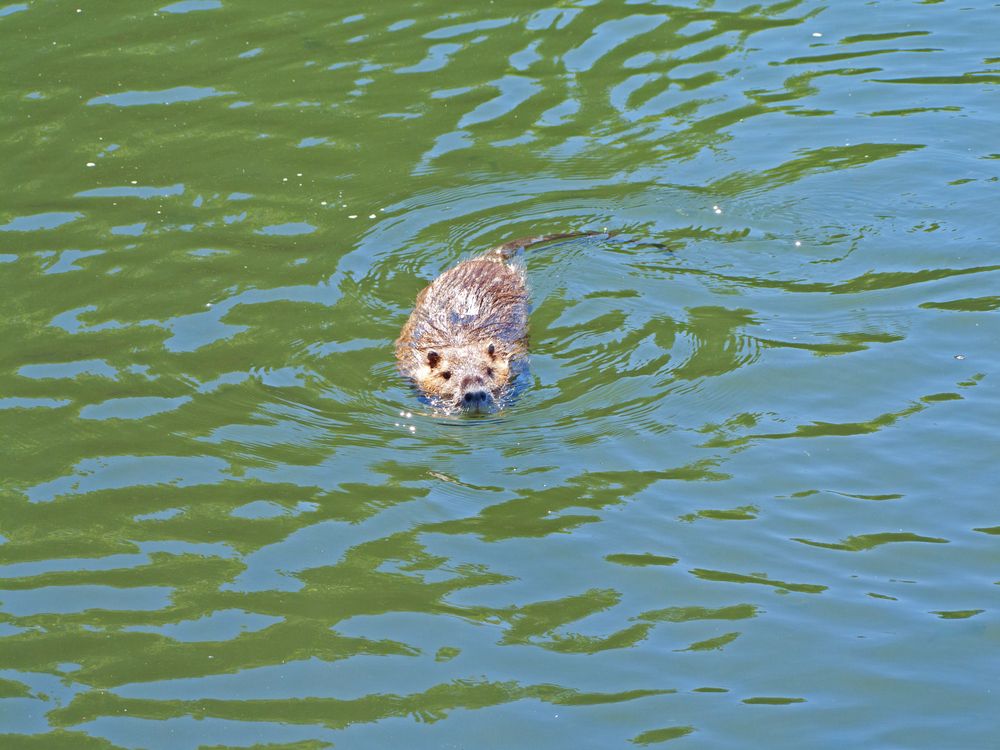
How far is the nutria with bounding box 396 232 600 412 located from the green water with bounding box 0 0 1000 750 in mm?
138

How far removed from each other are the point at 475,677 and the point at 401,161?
16.4 feet

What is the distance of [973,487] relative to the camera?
5773 mm

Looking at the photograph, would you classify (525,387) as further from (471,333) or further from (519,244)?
(519,244)

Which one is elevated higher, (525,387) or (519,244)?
(519,244)

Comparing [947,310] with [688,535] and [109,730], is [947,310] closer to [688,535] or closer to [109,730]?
[688,535]

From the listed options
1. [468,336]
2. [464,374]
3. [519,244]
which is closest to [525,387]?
[464,374]

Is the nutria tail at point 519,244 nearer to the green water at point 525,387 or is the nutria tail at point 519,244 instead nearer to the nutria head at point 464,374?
the green water at point 525,387

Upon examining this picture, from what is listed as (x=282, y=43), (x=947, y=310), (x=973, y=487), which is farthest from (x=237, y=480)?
(x=282, y=43)

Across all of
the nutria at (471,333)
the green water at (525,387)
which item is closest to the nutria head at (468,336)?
the nutria at (471,333)

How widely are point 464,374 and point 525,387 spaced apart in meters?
0.32

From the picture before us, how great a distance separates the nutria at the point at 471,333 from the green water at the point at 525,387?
0.45 feet

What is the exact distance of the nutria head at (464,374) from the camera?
6.74m

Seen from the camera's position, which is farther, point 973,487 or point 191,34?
point 191,34

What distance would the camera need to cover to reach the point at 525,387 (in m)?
6.93
